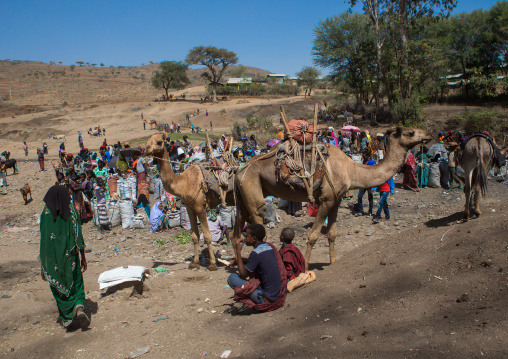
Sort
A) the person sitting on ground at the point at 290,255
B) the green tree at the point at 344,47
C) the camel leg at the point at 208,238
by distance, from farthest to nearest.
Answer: the green tree at the point at 344,47, the camel leg at the point at 208,238, the person sitting on ground at the point at 290,255

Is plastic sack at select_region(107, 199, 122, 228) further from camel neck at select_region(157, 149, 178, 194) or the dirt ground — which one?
camel neck at select_region(157, 149, 178, 194)

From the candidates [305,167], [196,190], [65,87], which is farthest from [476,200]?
[65,87]

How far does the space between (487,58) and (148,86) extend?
200ft

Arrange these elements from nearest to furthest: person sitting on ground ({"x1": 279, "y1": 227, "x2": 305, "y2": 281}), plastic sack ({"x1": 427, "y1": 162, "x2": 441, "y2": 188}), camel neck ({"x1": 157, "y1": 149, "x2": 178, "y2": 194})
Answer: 1. person sitting on ground ({"x1": 279, "y1": 227, "x2": 305, "y2": 281})
2. camel neck ({"x1": 157, "y1": 149, "x2": 178, "y2": 194})
3. plastic sack ({"x1": 427, "y1": 162, "x2": 441, "y2": 188})

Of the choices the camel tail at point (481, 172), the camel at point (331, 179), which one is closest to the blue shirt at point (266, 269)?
the camel at point (331, 179)

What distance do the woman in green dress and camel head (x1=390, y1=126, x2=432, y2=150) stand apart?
5.14 meters

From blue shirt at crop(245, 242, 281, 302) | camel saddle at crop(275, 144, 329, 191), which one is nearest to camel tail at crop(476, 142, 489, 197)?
camel saddle at crop(275, 144, 329, 191)

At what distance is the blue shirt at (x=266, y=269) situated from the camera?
516cm

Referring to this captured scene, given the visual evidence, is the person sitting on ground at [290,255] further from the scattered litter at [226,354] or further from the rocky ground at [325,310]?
the scattered litter at [226,354]

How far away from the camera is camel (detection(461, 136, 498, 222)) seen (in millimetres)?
7324

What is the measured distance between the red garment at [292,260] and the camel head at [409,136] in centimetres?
255

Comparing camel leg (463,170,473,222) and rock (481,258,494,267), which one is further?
camel leg (463,170,473,222)

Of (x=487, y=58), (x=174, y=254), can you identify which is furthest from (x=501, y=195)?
(x=487, y=58)

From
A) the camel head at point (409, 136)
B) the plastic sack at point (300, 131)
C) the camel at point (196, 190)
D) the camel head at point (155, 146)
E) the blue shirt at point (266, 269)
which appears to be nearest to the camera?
the blue shirt at point (266, 269)
